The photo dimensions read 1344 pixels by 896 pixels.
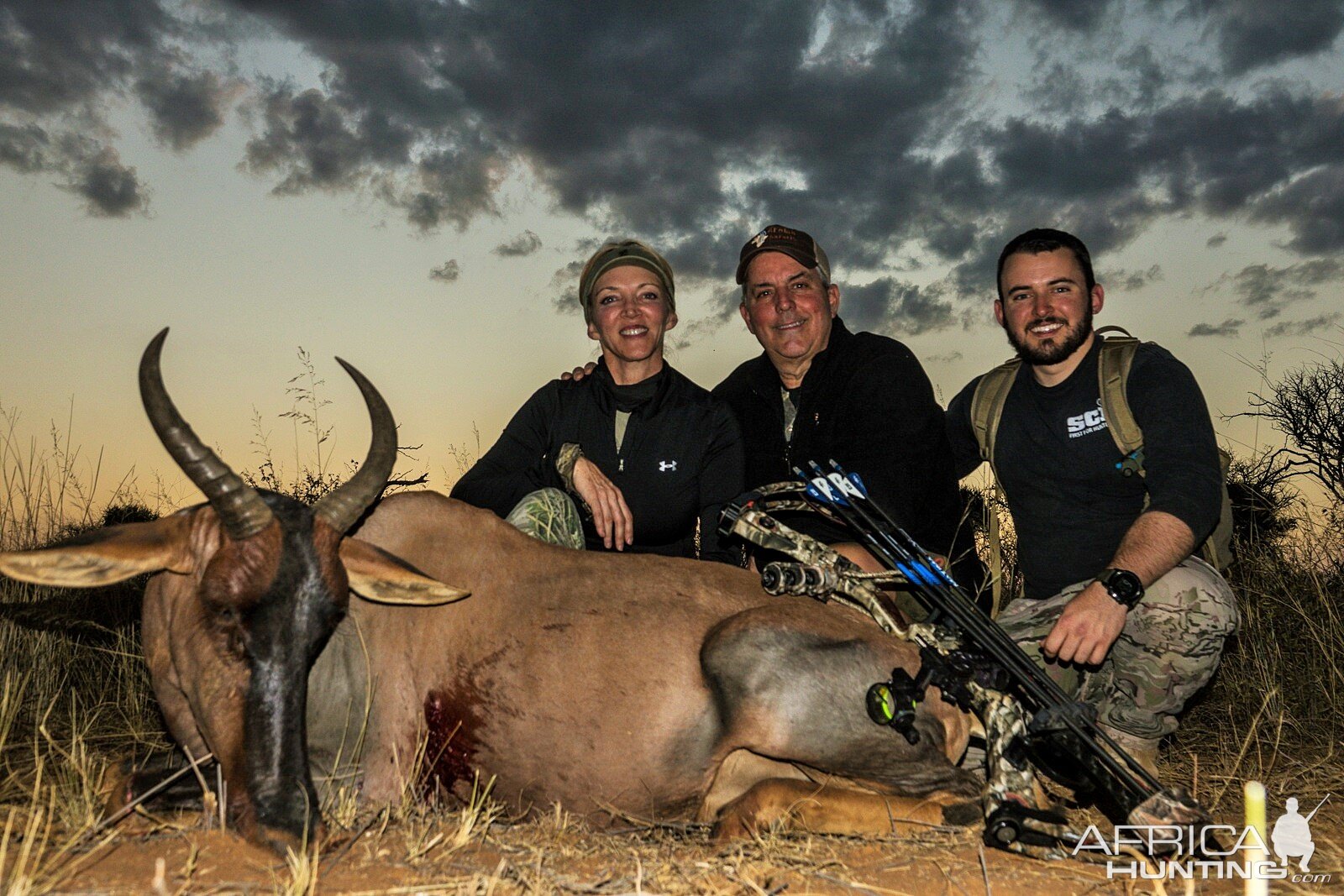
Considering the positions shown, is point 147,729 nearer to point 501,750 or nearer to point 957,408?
point 501,750

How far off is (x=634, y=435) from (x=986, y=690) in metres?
2.85

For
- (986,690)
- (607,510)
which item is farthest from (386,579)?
(986,690)

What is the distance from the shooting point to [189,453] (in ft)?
10.4

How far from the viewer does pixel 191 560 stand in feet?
11.1

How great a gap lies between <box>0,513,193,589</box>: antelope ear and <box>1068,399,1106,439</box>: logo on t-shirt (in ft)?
14.0

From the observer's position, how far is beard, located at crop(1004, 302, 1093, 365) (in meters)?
5.12

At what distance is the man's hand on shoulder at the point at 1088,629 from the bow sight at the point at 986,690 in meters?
0.27

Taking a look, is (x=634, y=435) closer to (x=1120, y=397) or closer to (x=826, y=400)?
(x=826, y=400)

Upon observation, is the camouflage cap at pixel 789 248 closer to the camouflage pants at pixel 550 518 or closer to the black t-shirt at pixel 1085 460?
the black t-shirt at pixel 1085 460

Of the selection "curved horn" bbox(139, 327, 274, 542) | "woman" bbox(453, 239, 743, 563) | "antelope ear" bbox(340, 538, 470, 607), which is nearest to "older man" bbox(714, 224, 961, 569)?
"woman" bbox(453, 239, 743, 563)

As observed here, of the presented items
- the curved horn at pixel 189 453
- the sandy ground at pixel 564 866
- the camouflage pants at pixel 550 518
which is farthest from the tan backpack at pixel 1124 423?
the curved horn at pixel 189 453

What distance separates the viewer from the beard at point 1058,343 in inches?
202

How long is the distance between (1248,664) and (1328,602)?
78 cm

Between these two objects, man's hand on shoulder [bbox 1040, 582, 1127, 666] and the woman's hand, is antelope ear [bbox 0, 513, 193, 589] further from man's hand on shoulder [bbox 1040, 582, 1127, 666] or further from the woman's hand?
man's hand on shoulder [bbox 1040, 582, 1127, 666]
